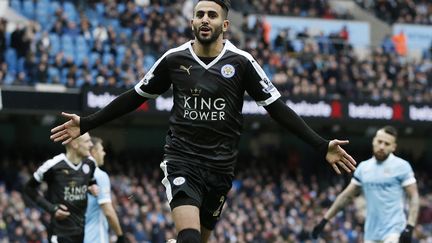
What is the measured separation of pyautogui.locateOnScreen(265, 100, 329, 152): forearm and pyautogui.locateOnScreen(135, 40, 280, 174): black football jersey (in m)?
0.08

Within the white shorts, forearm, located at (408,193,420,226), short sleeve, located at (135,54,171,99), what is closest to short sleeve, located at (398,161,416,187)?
forearm, located at (408,193,420,226)

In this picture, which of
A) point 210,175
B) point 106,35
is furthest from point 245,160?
point 210,175

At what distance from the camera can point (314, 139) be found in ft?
27.6

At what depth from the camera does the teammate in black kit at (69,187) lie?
12.0 meters

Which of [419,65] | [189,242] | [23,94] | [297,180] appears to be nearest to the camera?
[189,242]

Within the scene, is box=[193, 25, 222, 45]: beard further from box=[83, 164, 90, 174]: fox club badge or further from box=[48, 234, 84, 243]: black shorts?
box=[48, 234, 84, 243]: black shorts

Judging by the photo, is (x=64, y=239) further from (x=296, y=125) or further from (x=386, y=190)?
(x=296, y=125)

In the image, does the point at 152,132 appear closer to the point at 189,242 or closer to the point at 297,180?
the point at 297,180

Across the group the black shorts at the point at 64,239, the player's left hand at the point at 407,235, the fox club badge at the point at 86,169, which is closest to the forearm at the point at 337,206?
the player's left hand at the point at 407,235

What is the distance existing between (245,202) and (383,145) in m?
13.4

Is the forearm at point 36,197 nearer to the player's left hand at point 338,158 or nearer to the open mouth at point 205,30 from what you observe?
the open mouth at point 205,30

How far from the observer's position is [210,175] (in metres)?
8.45

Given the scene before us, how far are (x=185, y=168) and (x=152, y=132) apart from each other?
22447 mm

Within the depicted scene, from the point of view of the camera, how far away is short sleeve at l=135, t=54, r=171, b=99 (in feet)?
28.2
